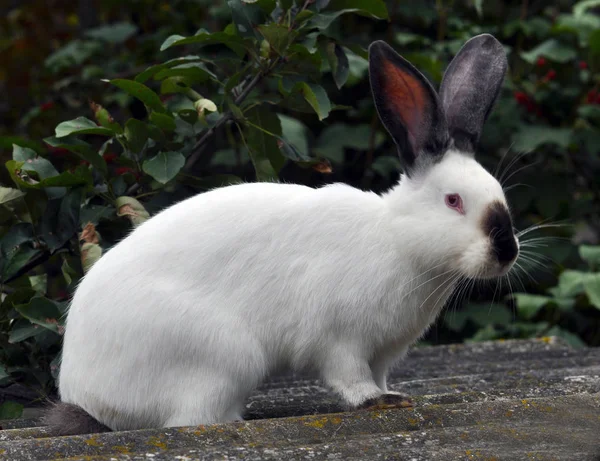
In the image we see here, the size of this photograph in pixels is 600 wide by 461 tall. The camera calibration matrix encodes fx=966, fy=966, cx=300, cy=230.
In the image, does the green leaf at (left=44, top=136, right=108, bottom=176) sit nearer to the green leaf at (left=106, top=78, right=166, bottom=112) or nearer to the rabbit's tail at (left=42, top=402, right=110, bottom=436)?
the green leaf at (left=106, top=78, right=166, bottom=112)

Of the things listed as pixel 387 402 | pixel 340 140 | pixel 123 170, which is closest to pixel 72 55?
pixel 340 140

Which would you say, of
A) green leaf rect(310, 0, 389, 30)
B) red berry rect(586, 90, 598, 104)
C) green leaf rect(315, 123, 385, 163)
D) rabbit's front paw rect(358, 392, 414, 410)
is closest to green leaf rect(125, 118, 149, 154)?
green leaf rect(310, 0, 389, 30)

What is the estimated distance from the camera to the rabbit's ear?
117 inches

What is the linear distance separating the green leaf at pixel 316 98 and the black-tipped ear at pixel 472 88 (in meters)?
0.63

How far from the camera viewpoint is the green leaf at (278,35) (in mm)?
3764

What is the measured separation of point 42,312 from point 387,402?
151 cm

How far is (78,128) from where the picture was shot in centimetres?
376

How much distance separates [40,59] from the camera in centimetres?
785

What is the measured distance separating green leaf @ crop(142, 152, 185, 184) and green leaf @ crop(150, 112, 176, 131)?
0.11 metres

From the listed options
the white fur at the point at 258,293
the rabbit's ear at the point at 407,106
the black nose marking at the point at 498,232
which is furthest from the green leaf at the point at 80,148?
A: the black nose marking at the point at 498,232

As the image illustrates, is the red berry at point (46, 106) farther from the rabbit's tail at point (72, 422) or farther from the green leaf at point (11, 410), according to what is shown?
the rabbit's tail at point (72, 422)

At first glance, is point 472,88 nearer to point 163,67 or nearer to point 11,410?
point 163,67

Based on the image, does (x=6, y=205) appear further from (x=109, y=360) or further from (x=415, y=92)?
(x=415, y=92)

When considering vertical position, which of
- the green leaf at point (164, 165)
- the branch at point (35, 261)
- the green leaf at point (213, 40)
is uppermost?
the green leaf at point (213, 40)
